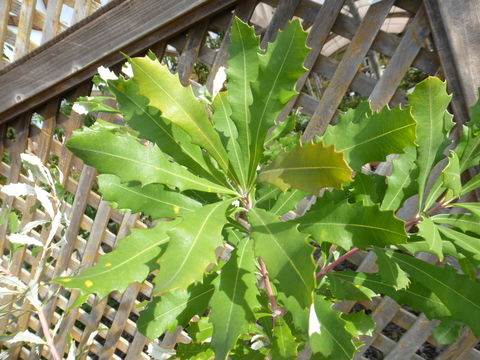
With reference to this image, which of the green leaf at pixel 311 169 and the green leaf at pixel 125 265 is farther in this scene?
the green leaf at pixel 125 265

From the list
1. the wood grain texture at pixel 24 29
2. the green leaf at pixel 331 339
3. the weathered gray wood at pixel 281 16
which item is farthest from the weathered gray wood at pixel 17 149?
the green leaf at pixel 331 339

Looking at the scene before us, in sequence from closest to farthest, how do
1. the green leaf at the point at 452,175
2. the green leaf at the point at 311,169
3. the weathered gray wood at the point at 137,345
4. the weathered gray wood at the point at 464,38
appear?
the green leaf at the point at 311,169, the green leaf at the point at 452,175, the weathered gray wood at the point at 464,38, the weathered gray wood at the point at 137,345

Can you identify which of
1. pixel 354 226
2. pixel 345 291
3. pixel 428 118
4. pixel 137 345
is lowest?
pixel 137 345

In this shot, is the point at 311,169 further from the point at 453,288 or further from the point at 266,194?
the point at 453,288

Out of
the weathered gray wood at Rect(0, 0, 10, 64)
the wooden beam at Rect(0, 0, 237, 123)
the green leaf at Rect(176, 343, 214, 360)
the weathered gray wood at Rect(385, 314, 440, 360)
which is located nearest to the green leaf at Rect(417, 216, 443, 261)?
the green leaf at Rect(176, 343, 214, 360)

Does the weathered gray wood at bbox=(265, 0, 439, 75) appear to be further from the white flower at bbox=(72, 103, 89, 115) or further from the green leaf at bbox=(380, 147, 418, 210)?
the white flower at bbox=(72, 103, 89, 115)

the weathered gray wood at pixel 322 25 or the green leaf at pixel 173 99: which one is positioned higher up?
the weathered gray wood at pixel 322 25

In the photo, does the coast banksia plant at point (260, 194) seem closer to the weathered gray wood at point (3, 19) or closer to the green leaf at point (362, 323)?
the green leaf at point (362, 323)

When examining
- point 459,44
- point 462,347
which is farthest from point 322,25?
point 462,347
